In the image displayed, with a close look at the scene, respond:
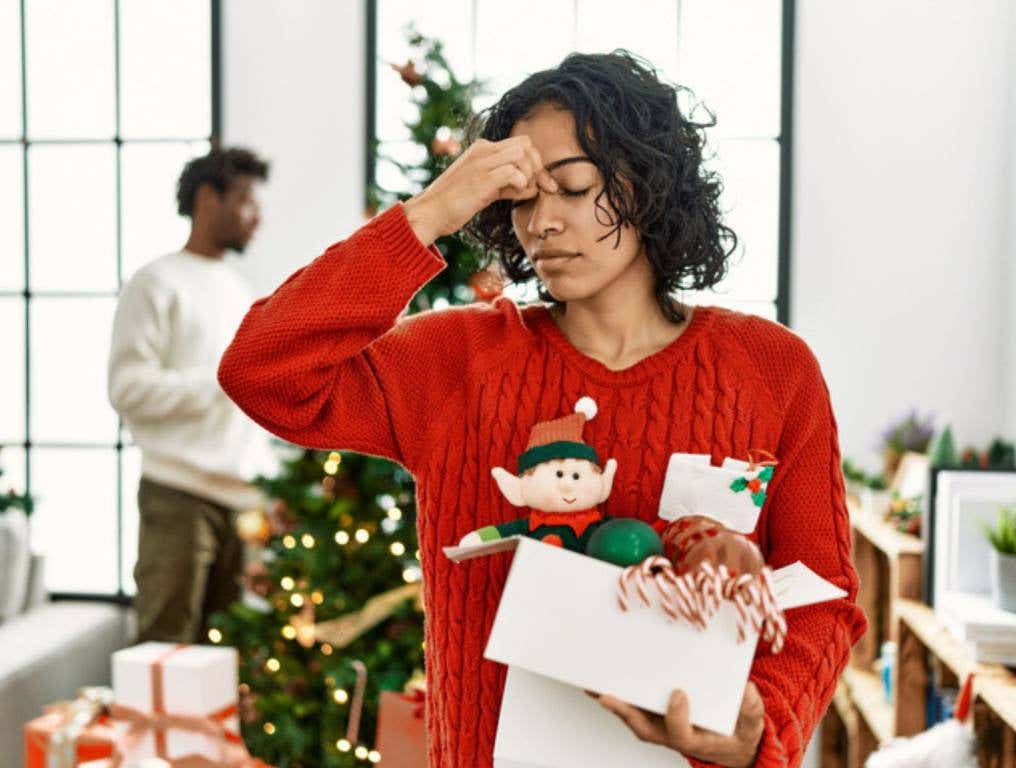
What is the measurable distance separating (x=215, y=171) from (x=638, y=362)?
7.49 ft

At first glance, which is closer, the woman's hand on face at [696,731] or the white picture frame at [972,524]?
the woman's hand on face at [696,731]

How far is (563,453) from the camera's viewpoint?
35.4 inches

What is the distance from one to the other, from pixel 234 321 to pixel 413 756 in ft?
5.43

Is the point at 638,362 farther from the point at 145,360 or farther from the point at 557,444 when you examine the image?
the point at 145,360

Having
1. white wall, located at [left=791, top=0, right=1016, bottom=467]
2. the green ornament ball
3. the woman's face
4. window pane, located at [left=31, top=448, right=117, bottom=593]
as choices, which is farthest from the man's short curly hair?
the green ornament ball

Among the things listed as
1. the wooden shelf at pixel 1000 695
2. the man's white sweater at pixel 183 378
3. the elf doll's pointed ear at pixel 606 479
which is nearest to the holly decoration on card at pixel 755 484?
the elf doll's pointed ear at pixel 606 479

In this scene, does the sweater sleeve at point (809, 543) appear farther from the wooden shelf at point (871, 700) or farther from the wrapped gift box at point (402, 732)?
the wooden shelf at point (871, 700)

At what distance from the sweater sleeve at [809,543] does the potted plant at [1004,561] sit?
0.67 m

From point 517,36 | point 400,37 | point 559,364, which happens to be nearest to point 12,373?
point 400,37

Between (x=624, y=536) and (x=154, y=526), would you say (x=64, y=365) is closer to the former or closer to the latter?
(x=154, y=526)

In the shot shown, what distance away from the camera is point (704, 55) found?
3.45 metres

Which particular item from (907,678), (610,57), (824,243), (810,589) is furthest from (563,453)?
(824,243)

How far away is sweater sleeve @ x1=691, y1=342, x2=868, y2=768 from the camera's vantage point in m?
1.00

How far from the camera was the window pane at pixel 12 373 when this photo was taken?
379 cm
